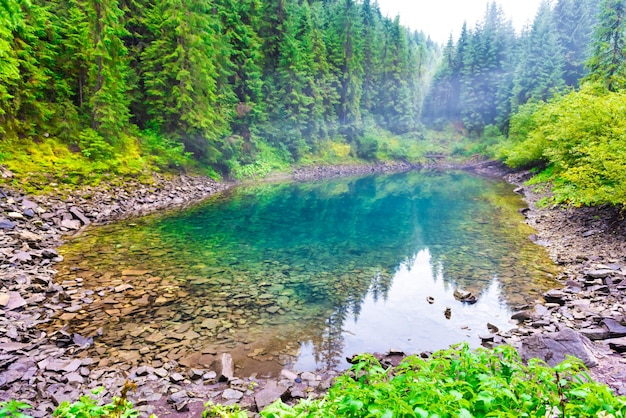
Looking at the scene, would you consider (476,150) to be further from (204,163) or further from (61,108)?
(61,108)

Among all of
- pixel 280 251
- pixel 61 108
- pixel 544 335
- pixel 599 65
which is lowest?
pixel 280 251

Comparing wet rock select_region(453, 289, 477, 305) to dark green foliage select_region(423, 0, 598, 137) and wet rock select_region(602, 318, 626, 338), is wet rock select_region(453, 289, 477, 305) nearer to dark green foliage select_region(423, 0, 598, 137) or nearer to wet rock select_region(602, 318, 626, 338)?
wet rock select_region(602, 318, 626, 338)

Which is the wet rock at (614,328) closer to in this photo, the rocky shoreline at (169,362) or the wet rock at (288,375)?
the rocky shoreline at (169,362)

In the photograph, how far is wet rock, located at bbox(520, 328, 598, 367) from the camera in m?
5.62

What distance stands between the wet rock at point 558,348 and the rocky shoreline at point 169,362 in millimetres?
29

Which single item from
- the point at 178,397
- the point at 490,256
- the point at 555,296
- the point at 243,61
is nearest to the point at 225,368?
the point at 178,397

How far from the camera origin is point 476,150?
61.4 m

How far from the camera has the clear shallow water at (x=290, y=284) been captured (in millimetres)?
7406

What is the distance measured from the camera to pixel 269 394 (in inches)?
213

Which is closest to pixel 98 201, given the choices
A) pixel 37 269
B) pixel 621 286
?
pixel 37 269

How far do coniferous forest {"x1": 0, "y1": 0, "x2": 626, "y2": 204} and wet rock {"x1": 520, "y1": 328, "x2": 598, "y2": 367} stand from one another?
8.29m

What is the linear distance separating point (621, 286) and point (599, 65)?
92.4 feet

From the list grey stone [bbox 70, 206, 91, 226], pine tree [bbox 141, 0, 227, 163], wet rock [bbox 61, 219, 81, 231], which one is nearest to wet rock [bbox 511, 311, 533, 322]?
wet rock [bbox 61, 219, 81, 231]

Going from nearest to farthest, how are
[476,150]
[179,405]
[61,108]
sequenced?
[179,405], [61,108], [476,150]
